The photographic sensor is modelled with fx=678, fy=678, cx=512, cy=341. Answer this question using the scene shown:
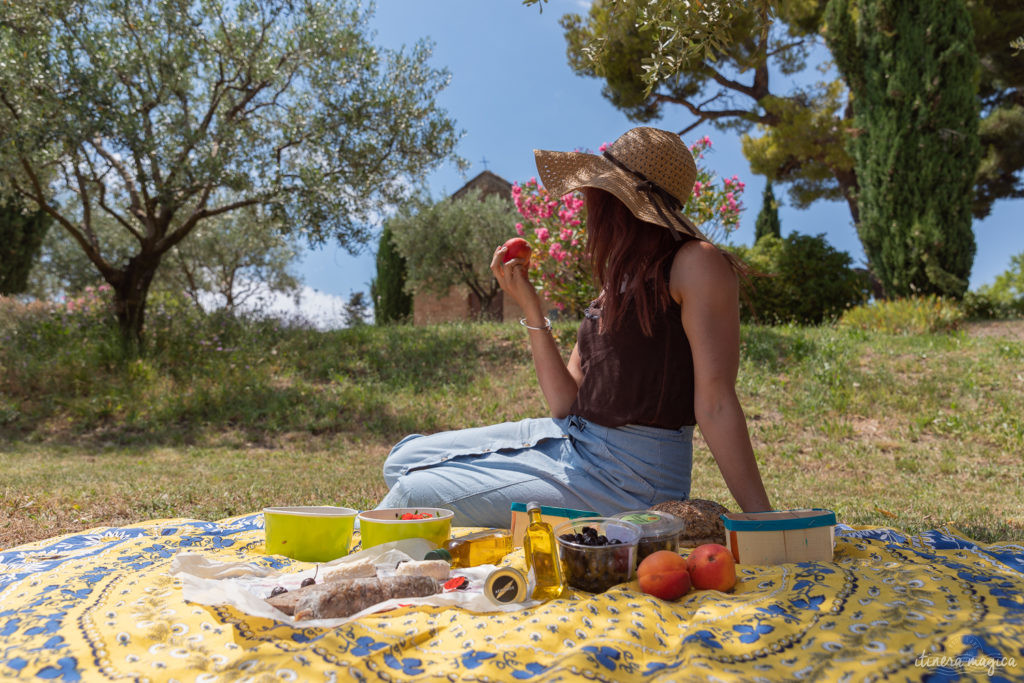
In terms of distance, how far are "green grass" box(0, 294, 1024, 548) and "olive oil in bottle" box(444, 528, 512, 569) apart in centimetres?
306

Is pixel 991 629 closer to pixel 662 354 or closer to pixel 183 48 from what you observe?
pixel 662 354

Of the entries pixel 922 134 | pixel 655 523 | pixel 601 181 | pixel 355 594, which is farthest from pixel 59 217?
pixel 922 134

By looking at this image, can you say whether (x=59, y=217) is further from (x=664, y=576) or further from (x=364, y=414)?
(x=664, y=576)

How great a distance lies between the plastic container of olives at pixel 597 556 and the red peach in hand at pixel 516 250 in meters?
1.40

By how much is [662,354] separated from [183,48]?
1097 cm

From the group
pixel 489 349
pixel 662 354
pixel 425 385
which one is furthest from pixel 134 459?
pixel 662 354

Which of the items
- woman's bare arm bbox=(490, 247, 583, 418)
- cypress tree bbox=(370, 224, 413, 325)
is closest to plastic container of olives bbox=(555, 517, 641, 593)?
woman's bare arm bbox=(490, 247, 583, 418)

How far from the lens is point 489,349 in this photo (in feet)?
36.8

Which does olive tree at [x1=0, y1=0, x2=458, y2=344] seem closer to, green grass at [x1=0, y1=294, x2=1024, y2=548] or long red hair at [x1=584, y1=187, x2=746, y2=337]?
green grass at [x1=0, y1=294, x2=1024, y2=548]

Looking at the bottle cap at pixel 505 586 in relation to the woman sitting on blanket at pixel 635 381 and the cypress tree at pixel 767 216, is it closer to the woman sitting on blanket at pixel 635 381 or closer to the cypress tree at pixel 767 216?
the woman sitting on blanket at pixel 635 381

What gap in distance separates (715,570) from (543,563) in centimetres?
47

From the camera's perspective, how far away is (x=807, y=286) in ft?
48.3

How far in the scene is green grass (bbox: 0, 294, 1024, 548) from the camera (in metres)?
5.29

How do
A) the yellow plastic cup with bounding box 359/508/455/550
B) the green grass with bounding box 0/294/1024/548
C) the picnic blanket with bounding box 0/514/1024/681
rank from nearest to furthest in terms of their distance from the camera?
1. the picnic blanket with bounding box 0/514/1024/681
2. the yellow plastic cup with bounding box 359/508/455/550
3. the green grass with bounding box 0/294/1024/548
